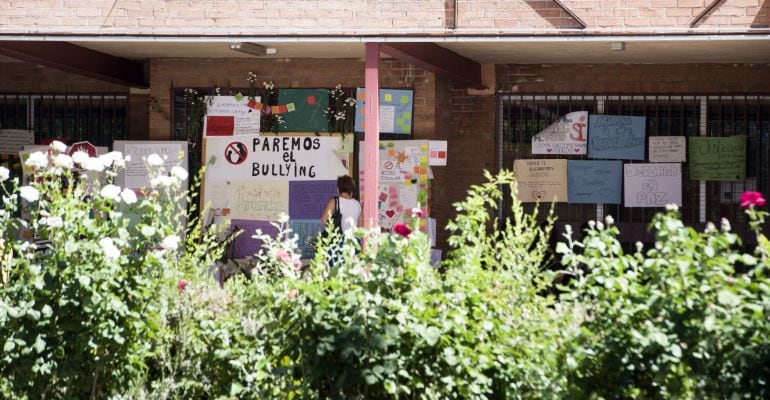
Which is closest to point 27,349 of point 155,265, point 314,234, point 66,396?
point 66,396

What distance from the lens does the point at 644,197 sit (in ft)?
41.3

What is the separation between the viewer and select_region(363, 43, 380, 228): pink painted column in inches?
389

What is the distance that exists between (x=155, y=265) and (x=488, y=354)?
1.82 m

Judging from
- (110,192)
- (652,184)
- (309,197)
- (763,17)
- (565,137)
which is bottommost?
(309,197)

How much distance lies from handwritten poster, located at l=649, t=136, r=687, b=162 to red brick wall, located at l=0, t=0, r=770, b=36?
9.36 feet

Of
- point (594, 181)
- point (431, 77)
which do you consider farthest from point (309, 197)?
point (594, 181)

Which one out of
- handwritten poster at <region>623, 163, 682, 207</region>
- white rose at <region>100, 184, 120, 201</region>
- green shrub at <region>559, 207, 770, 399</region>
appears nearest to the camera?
green shrub at <region>559, 207, 770, 399</region>

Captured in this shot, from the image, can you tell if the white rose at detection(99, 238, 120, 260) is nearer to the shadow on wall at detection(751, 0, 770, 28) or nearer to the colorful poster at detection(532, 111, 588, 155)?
the shadow on wall at detection(751, 0, 770, 28)

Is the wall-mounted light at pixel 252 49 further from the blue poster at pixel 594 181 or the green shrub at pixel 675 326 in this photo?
the green shrub at pixel 675 326

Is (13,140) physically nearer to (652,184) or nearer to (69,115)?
(69,115)

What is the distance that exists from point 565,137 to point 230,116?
13.2ft

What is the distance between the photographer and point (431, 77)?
12.4 m

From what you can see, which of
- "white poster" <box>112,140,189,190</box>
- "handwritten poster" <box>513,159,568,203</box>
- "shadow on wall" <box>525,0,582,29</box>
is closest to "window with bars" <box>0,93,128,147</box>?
"white poster" <box>112,140,189,190</box>

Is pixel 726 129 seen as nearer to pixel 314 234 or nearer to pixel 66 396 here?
pixel 314 234
